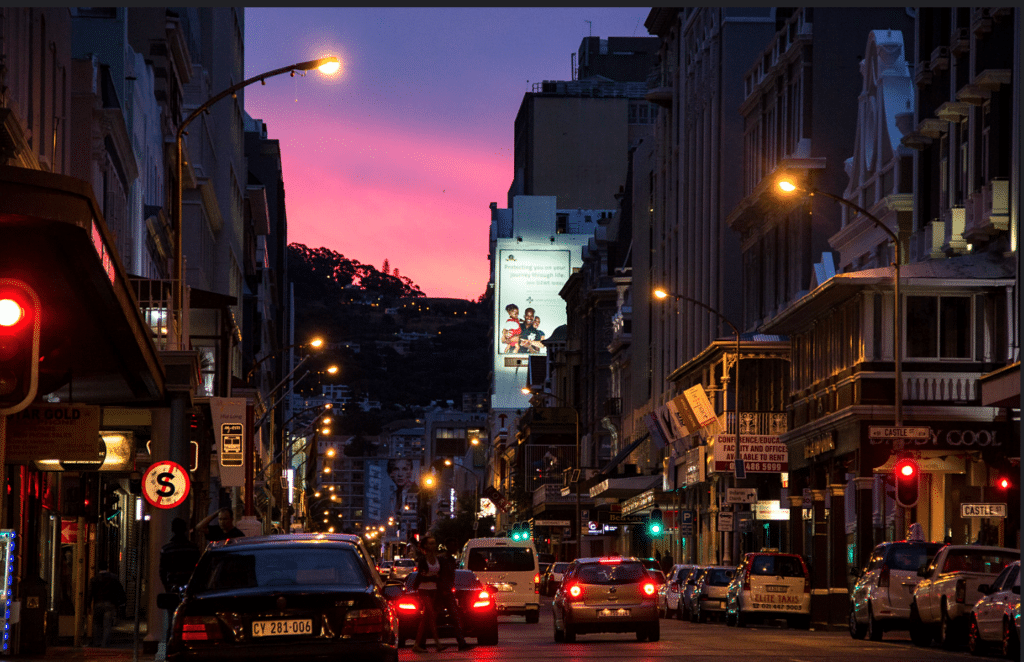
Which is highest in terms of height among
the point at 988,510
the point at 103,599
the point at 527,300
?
the point at 527,300

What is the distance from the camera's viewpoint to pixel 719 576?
4400 cm

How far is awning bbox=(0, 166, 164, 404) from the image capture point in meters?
13.3

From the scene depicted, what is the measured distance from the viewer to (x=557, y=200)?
6767 inches

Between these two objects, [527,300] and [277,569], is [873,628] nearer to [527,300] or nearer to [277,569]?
[277,569]

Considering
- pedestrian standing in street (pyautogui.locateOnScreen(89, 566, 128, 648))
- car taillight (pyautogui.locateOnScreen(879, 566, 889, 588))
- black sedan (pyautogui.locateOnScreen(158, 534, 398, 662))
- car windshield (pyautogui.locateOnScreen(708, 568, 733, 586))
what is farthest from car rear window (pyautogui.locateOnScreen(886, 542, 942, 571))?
black sedan (pyautogui.locateOnScreen(158, 534, 398, 662))

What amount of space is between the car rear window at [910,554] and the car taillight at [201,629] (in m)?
18.7

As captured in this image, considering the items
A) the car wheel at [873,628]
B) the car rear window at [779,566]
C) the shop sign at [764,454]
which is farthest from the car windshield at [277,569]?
the shop sign at [764,454]

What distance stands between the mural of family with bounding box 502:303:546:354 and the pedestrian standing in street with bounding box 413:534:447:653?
154557mm

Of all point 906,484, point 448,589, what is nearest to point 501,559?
point 906,484

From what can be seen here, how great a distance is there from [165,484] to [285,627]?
7.74 metres

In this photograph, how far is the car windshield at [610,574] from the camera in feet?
104

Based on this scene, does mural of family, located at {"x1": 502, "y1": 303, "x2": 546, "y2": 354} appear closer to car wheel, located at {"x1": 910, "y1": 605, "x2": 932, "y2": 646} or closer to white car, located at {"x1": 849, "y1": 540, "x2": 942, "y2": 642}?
white car, located at {"x1": 849, "y1": 540, "x2": 942, "y2": 642}

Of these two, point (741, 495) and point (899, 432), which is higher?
point (899, 432)

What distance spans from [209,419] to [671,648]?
18.8m
